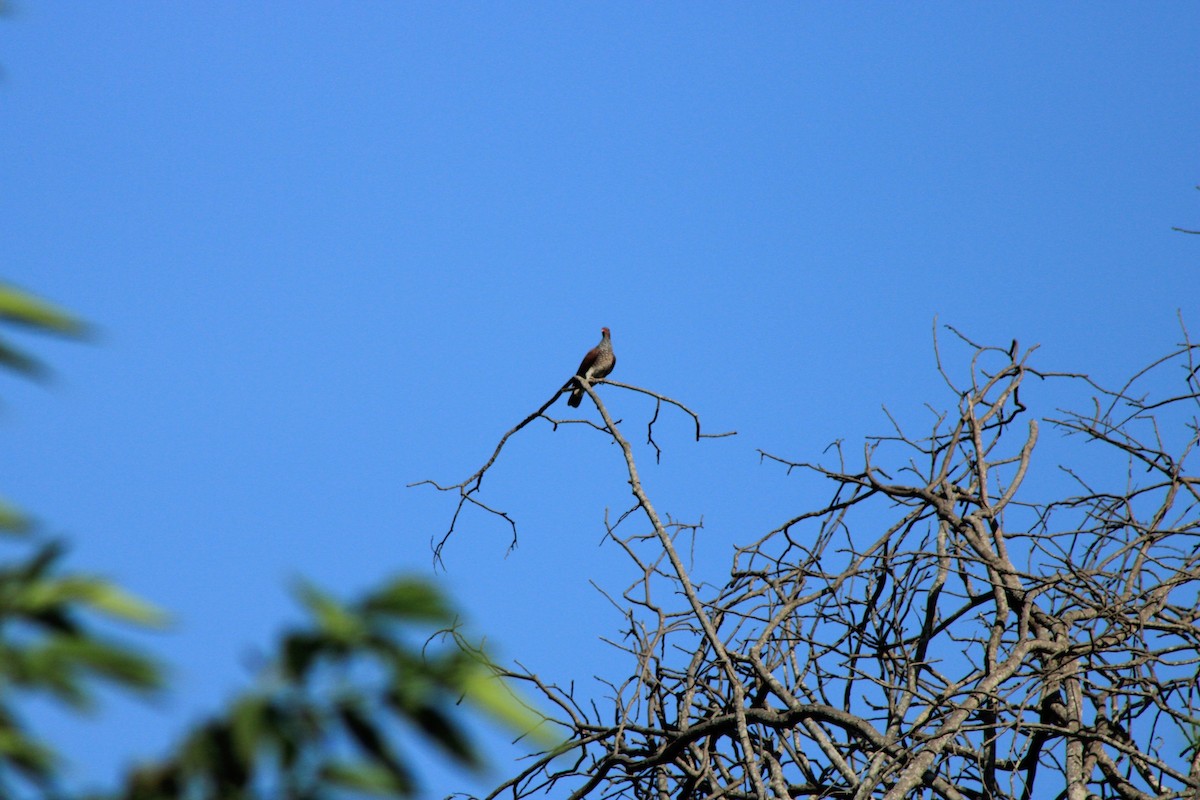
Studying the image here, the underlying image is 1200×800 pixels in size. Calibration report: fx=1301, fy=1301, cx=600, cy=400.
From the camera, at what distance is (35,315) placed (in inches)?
42.1

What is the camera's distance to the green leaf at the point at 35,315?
1.05m

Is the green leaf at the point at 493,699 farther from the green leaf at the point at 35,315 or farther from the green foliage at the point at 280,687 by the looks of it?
the green leaf at the point at 35,315

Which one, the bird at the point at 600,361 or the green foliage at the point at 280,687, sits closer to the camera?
the green foliage at the point at 280,687

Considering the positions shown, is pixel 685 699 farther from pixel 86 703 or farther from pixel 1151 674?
pixel 86 703

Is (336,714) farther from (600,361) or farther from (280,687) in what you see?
(600,361)

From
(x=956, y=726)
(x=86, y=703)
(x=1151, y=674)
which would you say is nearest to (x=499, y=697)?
(x=86, y=703)

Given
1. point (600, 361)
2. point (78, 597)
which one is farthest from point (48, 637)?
point (600, 361)

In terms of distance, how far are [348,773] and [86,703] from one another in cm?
21

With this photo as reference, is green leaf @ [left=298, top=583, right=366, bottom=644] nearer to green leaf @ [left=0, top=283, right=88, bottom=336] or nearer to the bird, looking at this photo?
green leaf @ [left=0, top=283, right=88, bottom=336]

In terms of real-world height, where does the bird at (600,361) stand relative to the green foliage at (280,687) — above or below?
above

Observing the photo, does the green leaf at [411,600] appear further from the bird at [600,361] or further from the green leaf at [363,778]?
the bird at [600,361]

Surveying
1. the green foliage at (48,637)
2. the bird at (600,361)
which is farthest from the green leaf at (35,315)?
the bird at (600,361)

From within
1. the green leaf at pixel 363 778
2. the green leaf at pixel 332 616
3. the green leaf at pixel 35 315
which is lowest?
the green leaf at pixel 363 778

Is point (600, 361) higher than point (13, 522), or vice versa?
point (600, 361)
